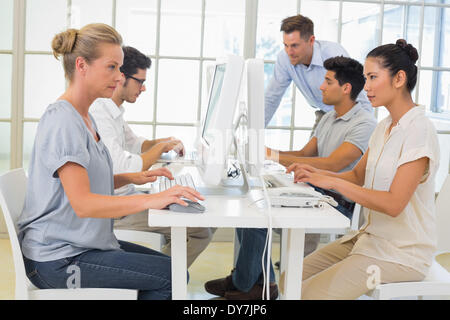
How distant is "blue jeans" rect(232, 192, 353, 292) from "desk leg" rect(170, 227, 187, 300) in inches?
29.0

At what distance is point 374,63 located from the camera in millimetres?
1982

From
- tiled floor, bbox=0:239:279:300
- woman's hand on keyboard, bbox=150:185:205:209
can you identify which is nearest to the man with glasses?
tiled floor, bbox=0:239:279:300

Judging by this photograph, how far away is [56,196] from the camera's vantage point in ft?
5.36

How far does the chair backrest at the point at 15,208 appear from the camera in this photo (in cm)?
160

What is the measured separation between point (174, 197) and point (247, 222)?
0.67 ft

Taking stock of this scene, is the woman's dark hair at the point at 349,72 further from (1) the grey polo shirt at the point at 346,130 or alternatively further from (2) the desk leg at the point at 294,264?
(2) the desk leg at the point at 294,264

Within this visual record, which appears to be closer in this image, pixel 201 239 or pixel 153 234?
pixel 153 234

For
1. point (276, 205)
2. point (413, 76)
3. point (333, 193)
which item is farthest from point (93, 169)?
point (333, 193)

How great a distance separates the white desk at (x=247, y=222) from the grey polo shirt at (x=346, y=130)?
1.10m

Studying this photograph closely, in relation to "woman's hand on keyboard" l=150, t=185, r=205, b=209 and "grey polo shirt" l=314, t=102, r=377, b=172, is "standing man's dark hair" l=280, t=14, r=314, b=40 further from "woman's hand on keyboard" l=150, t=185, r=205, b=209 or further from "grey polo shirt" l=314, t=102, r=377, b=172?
"woman's hand on keyboard" l=150, t=185, r=205, b=209

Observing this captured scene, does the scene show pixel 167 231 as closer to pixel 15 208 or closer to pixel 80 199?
pixel 15 208

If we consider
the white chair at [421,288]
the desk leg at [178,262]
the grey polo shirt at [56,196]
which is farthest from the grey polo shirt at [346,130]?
the grey polo shirt at [56,196]

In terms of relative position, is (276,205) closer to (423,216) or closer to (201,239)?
(423,216)
